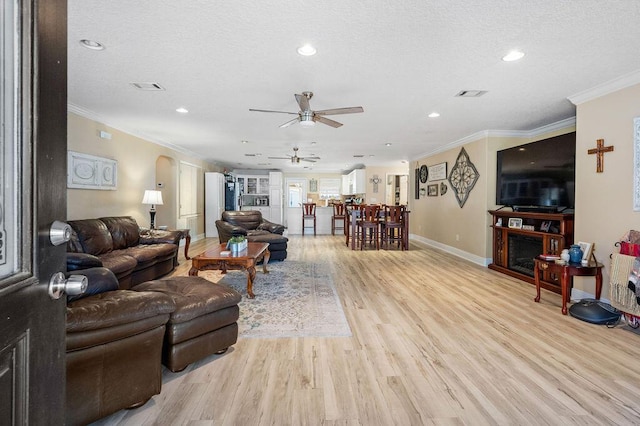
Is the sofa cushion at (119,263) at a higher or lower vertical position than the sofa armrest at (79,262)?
lower

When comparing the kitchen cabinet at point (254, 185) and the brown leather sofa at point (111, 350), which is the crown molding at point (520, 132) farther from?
the kitchen cabinet at point (254, 185)

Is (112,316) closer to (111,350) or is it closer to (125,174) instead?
(111,350)

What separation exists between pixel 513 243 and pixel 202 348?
468 centimetres

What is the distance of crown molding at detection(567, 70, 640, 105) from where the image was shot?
3033 millimetres

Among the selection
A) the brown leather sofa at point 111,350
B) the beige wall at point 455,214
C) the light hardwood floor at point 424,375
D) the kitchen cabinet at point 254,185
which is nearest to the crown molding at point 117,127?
the brown leather sofa at point 111,350

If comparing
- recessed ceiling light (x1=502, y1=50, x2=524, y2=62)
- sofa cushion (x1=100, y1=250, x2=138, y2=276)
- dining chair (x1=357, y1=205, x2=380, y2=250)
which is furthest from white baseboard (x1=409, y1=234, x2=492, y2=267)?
sofa cushion (x1=100, y1=250, x2=138, y2=276)

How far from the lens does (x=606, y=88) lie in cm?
328

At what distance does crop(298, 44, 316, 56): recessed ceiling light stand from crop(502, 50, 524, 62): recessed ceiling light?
5.31 ft

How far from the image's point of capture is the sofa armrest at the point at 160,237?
4.84 metres

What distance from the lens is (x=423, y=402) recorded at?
72.1 inches

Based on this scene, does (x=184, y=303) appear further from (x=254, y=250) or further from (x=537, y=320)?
(x=537, y=320)

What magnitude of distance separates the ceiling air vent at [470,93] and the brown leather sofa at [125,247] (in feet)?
13.8

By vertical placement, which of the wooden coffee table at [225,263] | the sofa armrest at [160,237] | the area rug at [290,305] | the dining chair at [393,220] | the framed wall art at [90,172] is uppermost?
the framed wall art at [90,172]

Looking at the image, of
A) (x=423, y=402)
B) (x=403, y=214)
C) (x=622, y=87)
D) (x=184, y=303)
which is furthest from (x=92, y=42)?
(x=403, y=214)
